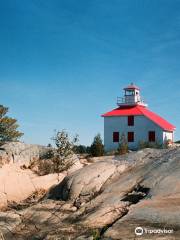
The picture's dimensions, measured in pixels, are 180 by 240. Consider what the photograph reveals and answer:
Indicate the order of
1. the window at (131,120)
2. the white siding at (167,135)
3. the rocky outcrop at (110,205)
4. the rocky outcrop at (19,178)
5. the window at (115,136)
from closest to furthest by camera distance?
the rocky outcrop at (110,205) < the rocky outcrop at (19,178) < the white siding at (167,135) < the window at (131,120) < the window at (115,136)

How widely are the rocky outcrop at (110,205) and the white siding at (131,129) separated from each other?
4253 centimetres

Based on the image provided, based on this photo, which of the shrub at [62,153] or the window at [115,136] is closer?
the shrub at [62,153]

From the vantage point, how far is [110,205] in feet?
32.6

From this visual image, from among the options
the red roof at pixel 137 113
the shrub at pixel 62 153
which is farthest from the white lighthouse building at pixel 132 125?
the shrub at pixel 62 153

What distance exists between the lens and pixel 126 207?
9688mm

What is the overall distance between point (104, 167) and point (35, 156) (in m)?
8.22

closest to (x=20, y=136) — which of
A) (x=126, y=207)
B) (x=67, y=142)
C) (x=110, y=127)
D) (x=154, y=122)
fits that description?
(x=110, y=127)

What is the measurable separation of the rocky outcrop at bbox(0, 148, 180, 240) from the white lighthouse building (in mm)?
42308

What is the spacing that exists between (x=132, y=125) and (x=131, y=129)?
504 mm

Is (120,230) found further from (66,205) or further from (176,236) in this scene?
(66,205)

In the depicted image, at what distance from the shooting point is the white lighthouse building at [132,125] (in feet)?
181

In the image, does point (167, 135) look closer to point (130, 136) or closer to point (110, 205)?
point (130, 136)

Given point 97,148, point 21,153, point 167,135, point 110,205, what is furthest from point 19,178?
point 167,135

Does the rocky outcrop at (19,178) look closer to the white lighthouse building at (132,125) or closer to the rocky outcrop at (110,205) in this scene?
the rocky outcrop at (110,205)
